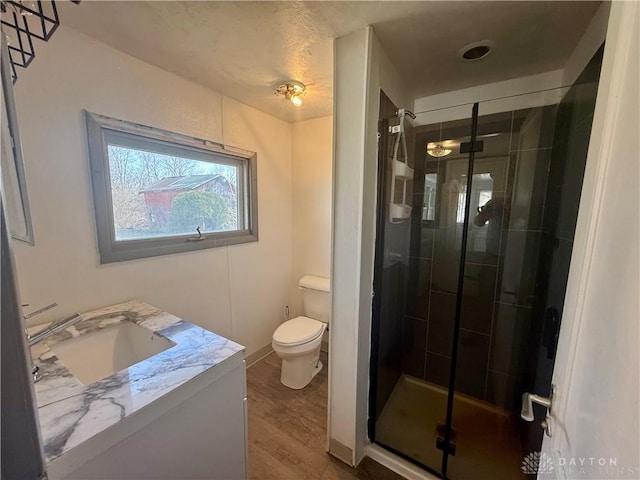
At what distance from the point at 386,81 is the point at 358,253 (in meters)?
0.98

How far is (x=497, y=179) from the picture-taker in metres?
1.75

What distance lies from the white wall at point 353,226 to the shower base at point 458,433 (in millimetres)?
281

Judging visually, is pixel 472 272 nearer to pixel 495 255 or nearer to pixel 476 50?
pixel 495 255

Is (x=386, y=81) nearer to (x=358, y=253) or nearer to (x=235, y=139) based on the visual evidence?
(x=358, y=253)

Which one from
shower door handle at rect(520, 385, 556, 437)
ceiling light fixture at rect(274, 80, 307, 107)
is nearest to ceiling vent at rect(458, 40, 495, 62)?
ceiling light fixture at rect(274, 80, 307, 107)

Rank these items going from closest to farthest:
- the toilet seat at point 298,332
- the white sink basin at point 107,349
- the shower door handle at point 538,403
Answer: the shower door handle at point 538,403, the white sink basin at point 107,349, the toilet seat at point 298,332

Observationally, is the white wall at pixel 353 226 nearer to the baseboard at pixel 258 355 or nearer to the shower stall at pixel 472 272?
the shower stall at pixel 472 272

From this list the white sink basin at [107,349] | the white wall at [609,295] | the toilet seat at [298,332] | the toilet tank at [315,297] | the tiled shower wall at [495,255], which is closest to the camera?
the white wall at [609,295]

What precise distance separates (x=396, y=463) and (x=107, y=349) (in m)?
1.66

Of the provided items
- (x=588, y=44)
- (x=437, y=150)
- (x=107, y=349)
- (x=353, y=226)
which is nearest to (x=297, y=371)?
(x=107, y=349)

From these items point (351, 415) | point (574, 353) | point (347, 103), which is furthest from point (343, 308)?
point (347, 103)

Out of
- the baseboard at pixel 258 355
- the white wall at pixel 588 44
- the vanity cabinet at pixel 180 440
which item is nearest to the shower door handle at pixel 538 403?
the vanity cabinet at pixel 180 440

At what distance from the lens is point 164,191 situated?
5.78 feet

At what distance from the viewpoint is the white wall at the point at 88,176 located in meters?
1.21
